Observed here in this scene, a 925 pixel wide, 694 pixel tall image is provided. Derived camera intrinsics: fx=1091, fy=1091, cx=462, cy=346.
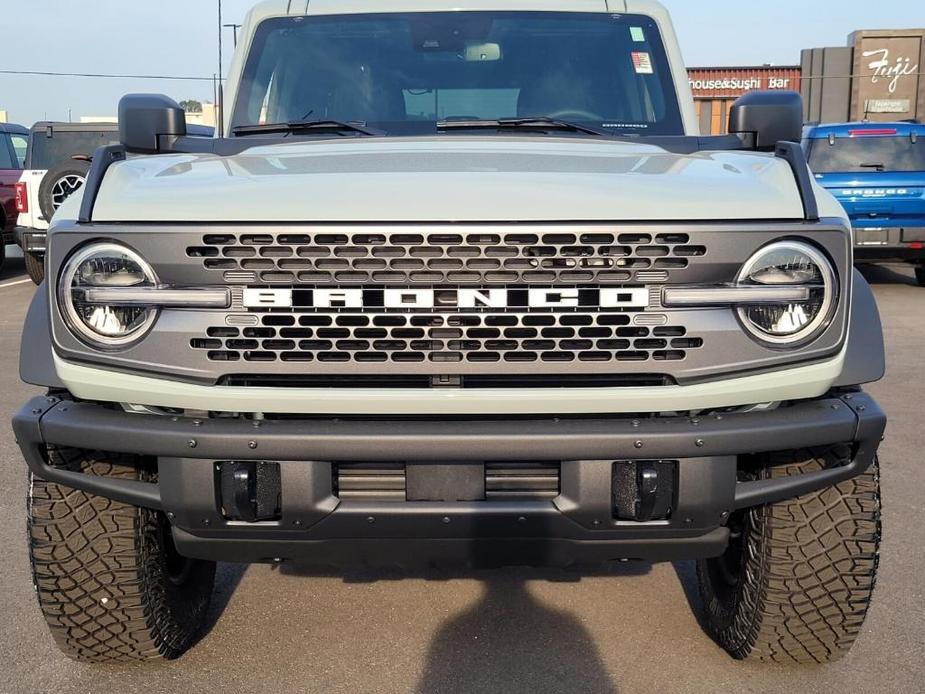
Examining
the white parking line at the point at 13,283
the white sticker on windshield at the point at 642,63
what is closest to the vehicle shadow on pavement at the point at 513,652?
the white sticker on windshield at the point at 642,63

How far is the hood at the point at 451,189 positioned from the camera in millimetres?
2602

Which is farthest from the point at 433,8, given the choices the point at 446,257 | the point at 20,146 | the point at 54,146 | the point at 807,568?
the point at 20,146

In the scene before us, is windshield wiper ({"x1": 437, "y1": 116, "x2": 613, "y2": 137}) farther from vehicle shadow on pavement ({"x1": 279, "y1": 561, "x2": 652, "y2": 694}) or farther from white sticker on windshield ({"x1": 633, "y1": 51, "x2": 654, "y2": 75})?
vehicle shadow on pavement ({"x1": 279, "y1": 561, "x2": 652, "y2": 694})

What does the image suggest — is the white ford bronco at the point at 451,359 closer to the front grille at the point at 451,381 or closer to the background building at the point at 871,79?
the front grille at the point at 451,381

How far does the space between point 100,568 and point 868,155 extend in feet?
37.1

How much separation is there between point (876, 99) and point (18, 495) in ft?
104

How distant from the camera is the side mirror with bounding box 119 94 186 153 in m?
3.67

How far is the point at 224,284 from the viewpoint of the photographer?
2633mm

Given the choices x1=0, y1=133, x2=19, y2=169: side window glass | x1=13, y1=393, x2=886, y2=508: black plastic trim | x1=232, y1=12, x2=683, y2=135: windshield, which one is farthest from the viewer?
x1=0, y1=133, x2=19, y2=169: side window glass

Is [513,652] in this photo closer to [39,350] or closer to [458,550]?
[458,550]

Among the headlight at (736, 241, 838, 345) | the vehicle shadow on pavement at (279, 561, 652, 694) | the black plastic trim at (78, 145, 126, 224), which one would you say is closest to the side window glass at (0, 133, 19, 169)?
the vehicle shadow on pavement at (279, 561, 652, 694)

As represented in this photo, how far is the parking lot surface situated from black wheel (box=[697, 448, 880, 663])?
144 mm

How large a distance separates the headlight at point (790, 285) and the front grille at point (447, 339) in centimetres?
18

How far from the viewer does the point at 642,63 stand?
4.27 metres
